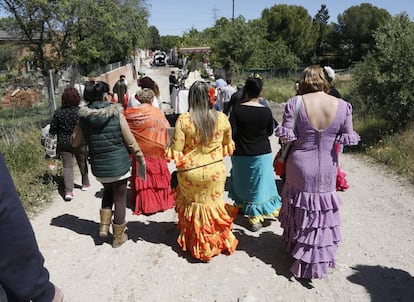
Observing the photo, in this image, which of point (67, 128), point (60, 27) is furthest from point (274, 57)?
point (67, 128)

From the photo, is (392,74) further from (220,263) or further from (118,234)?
(118,234)

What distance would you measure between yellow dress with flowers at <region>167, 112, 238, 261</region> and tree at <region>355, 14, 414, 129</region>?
19.9ft

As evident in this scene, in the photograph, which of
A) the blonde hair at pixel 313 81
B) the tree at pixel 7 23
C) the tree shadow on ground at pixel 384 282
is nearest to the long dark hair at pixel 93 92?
the blonde hair at pixel 313 81

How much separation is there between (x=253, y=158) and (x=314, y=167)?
3.95 feet

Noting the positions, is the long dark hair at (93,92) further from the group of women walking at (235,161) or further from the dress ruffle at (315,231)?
the dress ruffle at (315,231)

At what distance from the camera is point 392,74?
8.12 metres

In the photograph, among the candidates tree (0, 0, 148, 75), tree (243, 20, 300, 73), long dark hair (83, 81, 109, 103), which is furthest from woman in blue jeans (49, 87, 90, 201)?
tree (243, 20, 300, 73)

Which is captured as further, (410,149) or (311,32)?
(311,32)

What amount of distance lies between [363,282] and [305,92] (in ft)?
6.36

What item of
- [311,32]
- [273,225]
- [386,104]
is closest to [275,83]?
[386,104]

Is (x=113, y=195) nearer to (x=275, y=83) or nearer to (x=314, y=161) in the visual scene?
(x=314, y=161)

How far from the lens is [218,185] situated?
385cm

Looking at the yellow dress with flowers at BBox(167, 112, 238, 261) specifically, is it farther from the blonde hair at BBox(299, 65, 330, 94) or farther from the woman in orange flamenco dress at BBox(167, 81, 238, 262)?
the blonde hair at BBox(299, 65, 330, 94)

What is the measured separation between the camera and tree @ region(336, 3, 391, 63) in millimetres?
46344
